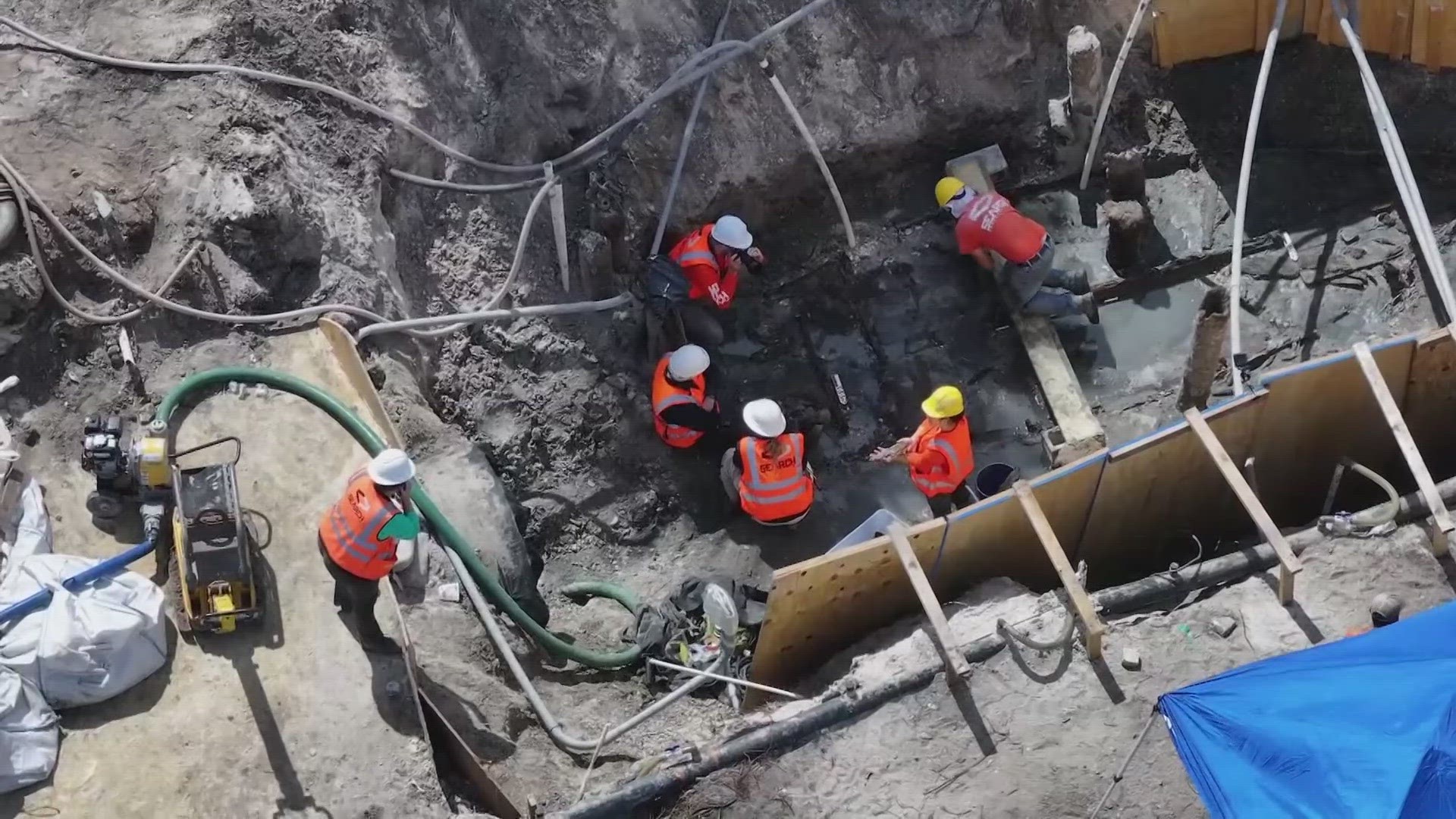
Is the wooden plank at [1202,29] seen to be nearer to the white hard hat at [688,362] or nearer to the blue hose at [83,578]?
the white hard hat at [688,362]

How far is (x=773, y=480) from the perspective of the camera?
27.5 feet

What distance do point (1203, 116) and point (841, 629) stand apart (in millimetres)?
5609

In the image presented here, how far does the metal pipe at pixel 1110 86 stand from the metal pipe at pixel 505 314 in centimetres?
378

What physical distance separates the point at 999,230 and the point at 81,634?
632 centimetres

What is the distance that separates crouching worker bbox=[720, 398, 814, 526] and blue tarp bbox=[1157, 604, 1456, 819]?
2.99 meters

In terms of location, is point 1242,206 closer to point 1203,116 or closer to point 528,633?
point 1203,116

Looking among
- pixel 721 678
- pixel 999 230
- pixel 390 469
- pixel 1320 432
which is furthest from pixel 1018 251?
pixel 390 469

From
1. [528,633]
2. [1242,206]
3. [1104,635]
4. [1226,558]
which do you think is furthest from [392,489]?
[1242,206]

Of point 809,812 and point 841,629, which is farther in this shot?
point 841,629

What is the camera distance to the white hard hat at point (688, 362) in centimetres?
871

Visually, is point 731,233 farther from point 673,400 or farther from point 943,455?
point 943,455

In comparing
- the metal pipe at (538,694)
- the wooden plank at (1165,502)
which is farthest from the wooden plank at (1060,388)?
the metal pipe at (538,694)

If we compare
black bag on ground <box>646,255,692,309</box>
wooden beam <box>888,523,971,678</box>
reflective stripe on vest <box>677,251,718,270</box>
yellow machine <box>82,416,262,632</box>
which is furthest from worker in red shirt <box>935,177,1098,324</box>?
yellow machine <box>82,416,262,632</box>

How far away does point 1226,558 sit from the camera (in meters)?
7.29
